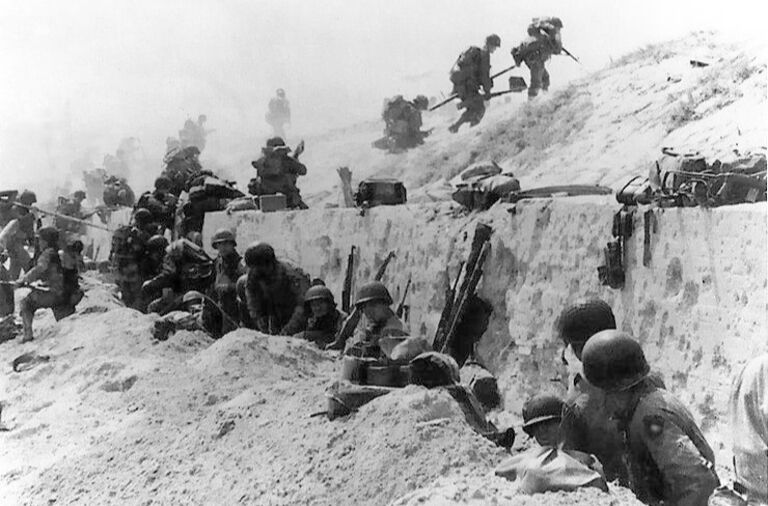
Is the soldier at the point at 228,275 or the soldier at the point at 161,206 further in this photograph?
the soldier at the point at 161,206

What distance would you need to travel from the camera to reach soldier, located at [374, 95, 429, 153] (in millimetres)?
22109

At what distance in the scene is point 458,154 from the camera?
56.2 ft

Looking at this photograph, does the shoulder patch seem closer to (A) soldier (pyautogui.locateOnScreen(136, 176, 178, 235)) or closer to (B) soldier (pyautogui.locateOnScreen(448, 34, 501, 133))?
(A) soldier (pyautogui.locateOnScreen(136, 176, 178, 235))

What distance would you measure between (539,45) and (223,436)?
45.1 feet

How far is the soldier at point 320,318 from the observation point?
27.1 ft

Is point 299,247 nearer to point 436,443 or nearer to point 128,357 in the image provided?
point 128,357

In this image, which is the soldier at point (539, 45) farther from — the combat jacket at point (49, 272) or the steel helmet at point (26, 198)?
the combat jacket at point (49, 272)

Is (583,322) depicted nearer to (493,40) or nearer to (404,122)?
(493,40)

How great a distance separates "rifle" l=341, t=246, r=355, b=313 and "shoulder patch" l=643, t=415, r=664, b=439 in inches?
270

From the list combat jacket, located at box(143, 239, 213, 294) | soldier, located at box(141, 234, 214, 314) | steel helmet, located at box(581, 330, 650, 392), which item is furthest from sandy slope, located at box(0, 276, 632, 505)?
combat jacket, located at box(143, 239, 213, 294)

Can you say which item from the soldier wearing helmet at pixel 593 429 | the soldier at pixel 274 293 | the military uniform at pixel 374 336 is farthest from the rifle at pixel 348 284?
the soldier wearing helmet at pixel 593 429

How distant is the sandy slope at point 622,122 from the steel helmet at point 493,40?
151 centimetres

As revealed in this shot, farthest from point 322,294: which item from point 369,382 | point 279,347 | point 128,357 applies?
point 369,382

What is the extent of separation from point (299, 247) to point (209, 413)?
564 centimetres
